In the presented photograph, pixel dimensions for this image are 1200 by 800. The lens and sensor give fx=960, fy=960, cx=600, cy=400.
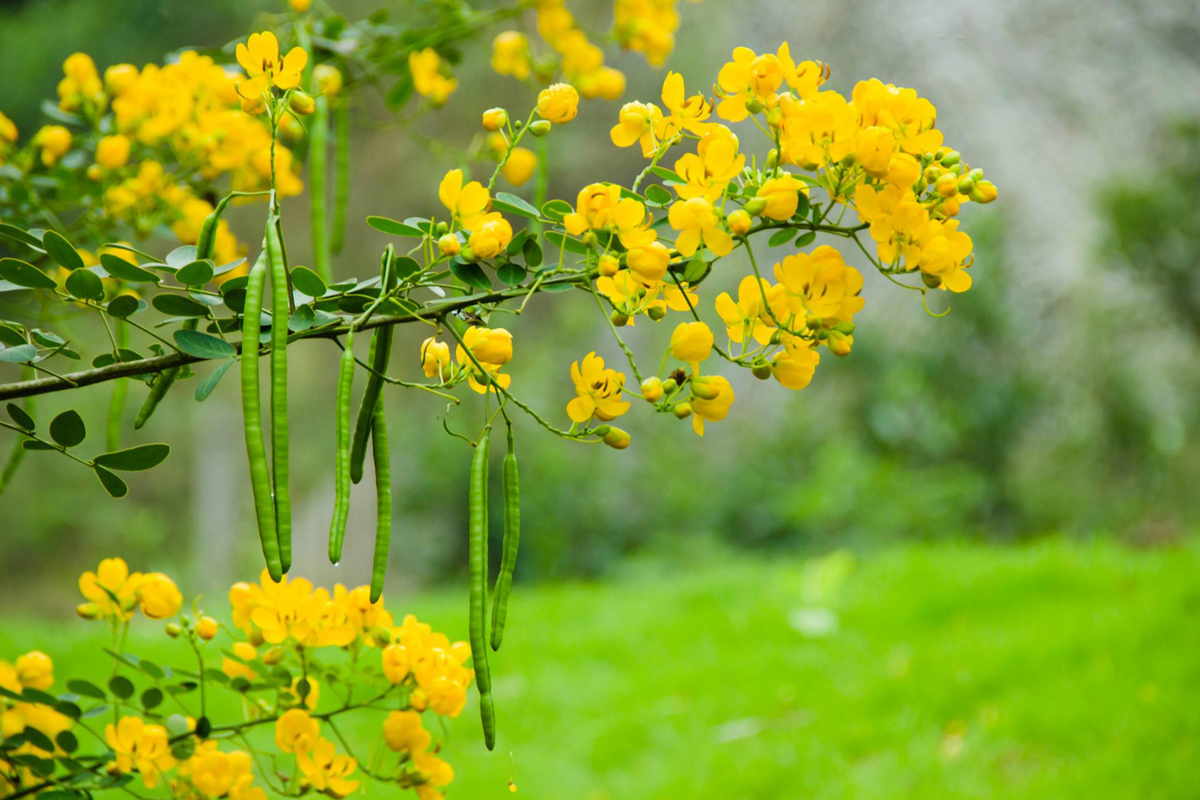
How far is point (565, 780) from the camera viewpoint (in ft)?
5.45

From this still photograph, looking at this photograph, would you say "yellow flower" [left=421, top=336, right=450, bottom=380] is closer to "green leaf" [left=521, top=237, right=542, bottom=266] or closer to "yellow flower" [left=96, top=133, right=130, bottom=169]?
"green leaf" [left=521, top=237, right=542, bottom=266]

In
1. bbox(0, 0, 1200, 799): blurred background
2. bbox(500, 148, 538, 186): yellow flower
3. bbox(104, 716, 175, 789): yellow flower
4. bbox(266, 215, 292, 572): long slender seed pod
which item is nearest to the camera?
bbox(266, 215, 292, 572): long slender seed pod

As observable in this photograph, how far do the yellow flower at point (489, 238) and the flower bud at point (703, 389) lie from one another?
0.14 meters

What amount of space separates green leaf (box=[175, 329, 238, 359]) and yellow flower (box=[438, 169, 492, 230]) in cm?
15

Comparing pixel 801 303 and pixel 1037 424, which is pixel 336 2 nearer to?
pixel 1037 424

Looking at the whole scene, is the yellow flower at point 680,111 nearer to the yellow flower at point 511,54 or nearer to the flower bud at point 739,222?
the flower bud at point 739,222

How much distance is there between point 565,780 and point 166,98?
1233mm

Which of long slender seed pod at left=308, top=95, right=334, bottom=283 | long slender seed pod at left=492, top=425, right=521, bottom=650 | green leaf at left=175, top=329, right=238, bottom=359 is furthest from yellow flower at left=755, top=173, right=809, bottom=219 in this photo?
long slender seed pod at left=308, top=95, right=334, bottom=283

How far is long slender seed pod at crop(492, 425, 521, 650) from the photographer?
23.0 inches

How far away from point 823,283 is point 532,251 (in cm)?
17

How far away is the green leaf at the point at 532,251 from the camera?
567 millimetres

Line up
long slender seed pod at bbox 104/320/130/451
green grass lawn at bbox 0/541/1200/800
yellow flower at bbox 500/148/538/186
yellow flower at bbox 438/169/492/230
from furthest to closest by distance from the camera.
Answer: green grass lawn at bbox 0/541/1200/800
yellow flower at bbox 500/148/538/186
long slender seed pod at bbox 104/320/130/451
yellow flower at bbox 438/169/492/230

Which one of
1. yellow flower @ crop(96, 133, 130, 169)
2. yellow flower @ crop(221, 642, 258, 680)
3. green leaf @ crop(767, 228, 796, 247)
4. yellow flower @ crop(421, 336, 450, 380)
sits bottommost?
yellow flower @ crop(221, 642, 258, 680)

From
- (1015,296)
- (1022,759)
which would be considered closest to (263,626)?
(1022,759)
